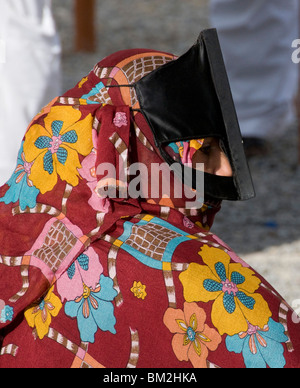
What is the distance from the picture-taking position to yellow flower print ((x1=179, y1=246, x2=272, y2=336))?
1242mm

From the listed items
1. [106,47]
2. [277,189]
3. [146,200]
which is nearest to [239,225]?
[277,189]

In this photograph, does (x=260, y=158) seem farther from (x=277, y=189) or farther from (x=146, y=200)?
(x=146, y=200)

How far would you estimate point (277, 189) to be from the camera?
10.8ft

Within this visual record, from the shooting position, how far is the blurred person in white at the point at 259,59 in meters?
3.39

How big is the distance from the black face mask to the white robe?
2.14 metres

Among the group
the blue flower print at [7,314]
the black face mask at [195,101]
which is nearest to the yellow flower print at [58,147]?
the black face mask at [195,101]

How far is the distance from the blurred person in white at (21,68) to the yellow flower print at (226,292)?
980 mm

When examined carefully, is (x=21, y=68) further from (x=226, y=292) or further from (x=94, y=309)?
(x=226, y=292)

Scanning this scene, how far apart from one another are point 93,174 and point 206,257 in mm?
272

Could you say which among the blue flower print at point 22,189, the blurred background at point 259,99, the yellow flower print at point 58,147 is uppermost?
the yellow flower print at point 58,147

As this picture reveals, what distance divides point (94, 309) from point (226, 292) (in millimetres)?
254

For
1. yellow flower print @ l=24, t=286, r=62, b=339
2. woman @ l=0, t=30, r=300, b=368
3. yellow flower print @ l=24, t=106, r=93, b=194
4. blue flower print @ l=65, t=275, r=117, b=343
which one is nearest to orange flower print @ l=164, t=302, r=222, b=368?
woman @ l=0, t=30, r=300, b=368

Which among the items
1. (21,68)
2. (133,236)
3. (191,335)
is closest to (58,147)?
(133,236)

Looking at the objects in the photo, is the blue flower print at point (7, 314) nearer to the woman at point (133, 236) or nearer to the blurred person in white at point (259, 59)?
the woman at point (133, 236)
